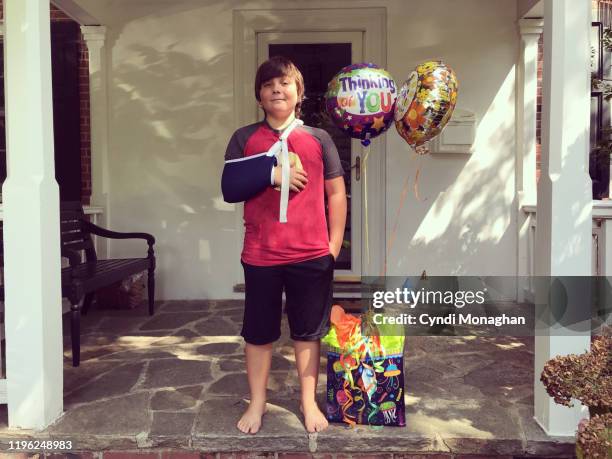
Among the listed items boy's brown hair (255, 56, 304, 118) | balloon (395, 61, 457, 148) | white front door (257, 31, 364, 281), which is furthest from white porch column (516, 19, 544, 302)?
boy's brown hair (255, 56, 304, 118)

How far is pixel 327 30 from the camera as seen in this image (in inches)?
209

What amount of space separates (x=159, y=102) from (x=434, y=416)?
4.10 m

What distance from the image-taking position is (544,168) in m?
2.65

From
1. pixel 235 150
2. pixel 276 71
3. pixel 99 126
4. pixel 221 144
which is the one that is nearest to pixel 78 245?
pixel 99 126

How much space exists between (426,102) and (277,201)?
38.4 inches

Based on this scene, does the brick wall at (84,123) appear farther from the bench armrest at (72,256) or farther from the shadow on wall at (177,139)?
the bench armrest at (72,256)

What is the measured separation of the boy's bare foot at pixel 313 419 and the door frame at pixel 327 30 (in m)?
2.73

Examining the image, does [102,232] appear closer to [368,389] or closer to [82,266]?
[82,266]

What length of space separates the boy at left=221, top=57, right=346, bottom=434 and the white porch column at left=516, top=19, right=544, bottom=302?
331cm

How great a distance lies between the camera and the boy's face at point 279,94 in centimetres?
240

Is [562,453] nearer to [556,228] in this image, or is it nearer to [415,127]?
[556,228]

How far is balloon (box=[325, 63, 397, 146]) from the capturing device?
9.17 feet

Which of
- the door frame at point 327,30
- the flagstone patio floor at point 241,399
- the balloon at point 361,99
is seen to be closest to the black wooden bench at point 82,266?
the flagstone patio floor at point 241,399

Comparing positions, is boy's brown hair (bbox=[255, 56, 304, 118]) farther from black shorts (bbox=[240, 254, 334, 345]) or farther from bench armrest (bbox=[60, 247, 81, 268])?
bench armrest (bbox=[60, 247, 81, 268])
